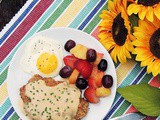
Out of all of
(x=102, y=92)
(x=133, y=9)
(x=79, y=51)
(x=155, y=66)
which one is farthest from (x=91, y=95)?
(x=133, y=9)

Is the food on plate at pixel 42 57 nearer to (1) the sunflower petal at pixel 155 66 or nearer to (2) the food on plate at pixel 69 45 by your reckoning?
(2) the food on plate at pixel 69 45

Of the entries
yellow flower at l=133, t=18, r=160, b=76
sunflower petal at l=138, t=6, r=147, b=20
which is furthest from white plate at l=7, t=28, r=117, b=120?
sunflower petal at l=138, t=6, r=147, b=20

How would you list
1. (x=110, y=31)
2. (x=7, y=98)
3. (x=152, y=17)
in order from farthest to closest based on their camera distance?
(x=7, y=98), (x=110, y=31), (x=152, y=17)

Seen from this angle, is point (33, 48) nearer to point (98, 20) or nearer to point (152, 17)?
point (98, 20)

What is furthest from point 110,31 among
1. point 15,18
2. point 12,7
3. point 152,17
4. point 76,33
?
point 12,7

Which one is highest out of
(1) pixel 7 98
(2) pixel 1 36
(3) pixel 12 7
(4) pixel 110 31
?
(4) pixel 110 31
